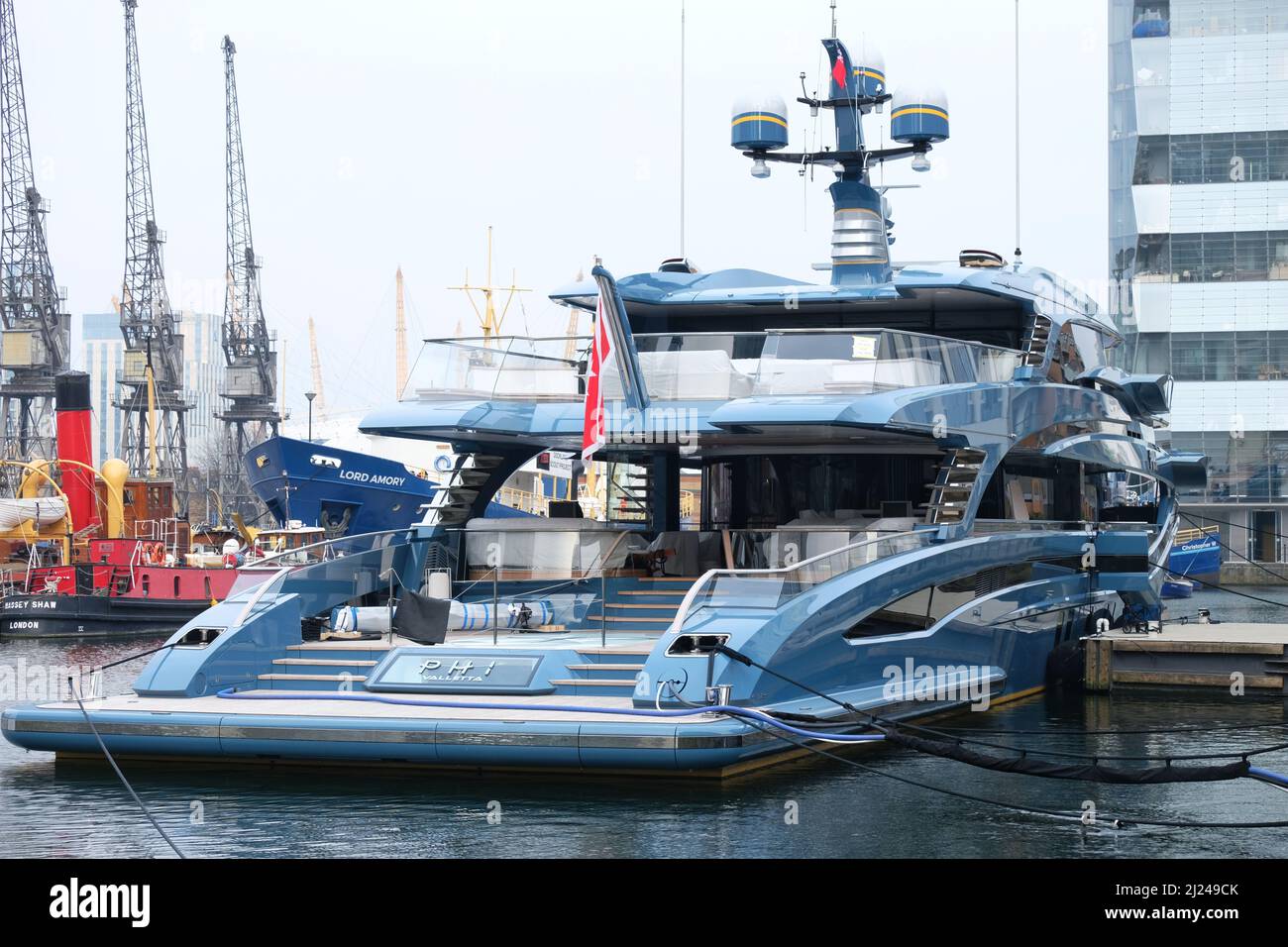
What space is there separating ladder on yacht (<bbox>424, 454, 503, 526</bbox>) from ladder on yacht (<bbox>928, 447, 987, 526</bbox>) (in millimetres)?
5363

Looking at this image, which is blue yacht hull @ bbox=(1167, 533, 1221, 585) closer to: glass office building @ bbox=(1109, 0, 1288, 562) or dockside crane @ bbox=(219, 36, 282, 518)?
glass office building @ bbox=(1109, 0, 1288, 562)

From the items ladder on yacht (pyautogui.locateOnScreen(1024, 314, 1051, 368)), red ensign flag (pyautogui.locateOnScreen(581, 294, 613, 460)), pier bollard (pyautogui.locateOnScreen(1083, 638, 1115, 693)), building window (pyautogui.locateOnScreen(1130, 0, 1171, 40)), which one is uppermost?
building window (pyautogui.locateOnScreen(1130, 0, 1171, 40))

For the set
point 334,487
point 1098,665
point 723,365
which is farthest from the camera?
point 334,487

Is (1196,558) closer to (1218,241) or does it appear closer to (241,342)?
(1218,241)

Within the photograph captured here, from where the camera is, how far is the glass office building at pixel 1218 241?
5953 cm

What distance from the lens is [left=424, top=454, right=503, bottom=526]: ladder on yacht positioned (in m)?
19.2

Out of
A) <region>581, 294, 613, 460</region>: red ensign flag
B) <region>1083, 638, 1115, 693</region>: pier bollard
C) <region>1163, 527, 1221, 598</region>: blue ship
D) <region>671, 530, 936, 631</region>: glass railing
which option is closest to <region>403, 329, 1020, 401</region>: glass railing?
<region>581, 294, 613, 460</region>: red ensign flag

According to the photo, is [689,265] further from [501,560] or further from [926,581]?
[926,581]

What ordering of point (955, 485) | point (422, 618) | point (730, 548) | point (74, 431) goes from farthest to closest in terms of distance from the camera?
point (74, 431) → point (955, 485) → point (730, 548) → point (422, 618)

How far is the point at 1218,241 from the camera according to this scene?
60.2 metres

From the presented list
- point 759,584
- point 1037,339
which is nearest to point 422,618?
point 759,584

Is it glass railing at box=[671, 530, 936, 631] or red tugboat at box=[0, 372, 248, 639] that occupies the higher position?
glass railing at box=[671, 530, 936, 631]

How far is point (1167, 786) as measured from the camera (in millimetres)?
14297

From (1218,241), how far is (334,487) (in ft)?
113
